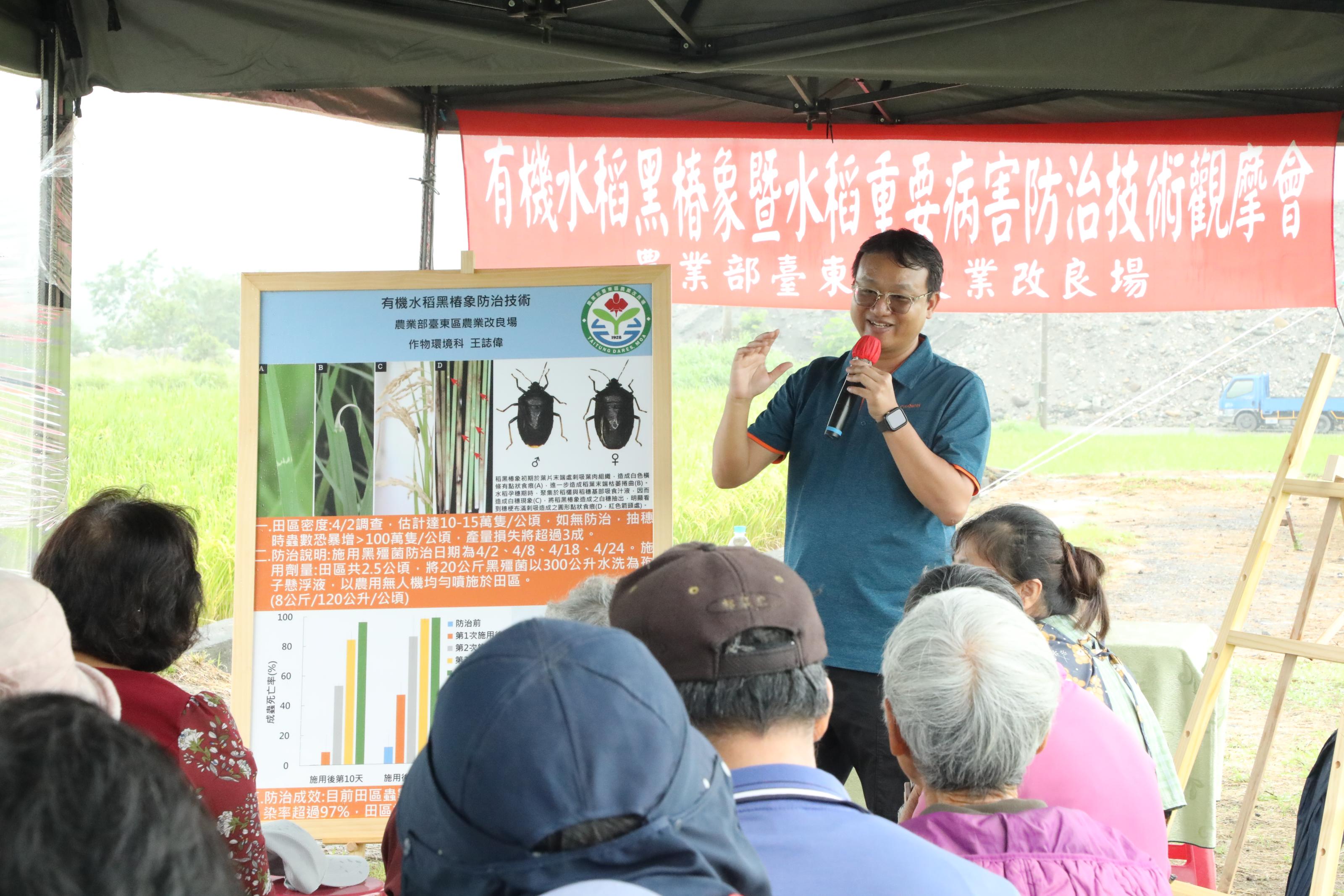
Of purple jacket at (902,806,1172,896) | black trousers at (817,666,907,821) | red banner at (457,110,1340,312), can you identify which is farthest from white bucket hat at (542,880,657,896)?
red banner at (457,110,1340,312)

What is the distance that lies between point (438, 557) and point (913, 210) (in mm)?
1688

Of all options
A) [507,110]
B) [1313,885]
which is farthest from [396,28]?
[1313,885]

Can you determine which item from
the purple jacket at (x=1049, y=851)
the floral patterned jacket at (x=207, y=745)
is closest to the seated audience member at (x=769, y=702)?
the purple jacket at (x=1049, y=851)

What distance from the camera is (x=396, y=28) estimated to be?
2320 mm

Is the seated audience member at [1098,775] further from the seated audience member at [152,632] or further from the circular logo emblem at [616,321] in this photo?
the circular logo emblem at [616,321]

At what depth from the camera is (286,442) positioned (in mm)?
2430

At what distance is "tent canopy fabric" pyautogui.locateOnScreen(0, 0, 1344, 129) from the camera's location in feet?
7.06

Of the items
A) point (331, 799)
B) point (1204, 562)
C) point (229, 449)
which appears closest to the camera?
point (331, 799)

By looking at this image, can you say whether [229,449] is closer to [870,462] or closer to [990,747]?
[870,462]

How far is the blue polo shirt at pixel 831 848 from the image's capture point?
88 cm

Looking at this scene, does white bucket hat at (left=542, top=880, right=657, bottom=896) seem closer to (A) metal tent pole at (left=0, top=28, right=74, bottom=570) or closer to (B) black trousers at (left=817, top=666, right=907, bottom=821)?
(B) black trousers at (left=817, top=666, right=907, bottom=821)

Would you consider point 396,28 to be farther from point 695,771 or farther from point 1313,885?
point 1313,885

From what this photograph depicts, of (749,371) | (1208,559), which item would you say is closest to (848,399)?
(749,371)

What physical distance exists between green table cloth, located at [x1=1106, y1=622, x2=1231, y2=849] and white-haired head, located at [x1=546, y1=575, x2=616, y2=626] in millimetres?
2016
